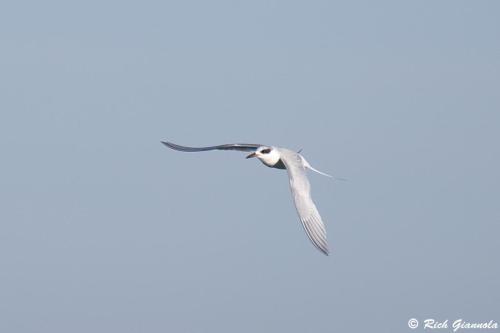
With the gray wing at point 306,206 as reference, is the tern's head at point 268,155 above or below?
above

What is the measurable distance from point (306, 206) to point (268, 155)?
4848 millimetres

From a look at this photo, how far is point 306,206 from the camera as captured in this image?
34188 millimetres

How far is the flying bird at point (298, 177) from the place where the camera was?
33.2 metres

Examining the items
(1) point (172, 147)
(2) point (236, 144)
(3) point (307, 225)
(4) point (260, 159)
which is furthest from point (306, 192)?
(1) point (172, 147)

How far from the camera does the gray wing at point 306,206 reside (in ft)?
108

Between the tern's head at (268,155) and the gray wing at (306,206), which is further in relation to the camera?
the tern's head at (268,155)

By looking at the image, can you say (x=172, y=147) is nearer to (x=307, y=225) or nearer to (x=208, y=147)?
(x=208, y=147)

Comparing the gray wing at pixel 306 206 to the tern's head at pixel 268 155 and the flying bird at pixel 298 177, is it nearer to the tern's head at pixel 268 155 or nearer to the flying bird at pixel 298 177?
the flying bird at pixel 298 177

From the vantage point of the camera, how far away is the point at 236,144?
137 ft

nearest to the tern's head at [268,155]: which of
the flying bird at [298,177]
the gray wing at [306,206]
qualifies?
the flying bird at [298,177]

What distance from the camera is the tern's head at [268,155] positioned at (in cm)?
3866

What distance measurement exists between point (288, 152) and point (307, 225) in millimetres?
5204

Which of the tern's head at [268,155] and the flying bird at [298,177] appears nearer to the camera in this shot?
the flying bird at [298,177]

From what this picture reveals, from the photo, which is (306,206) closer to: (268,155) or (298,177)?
(298,177)
